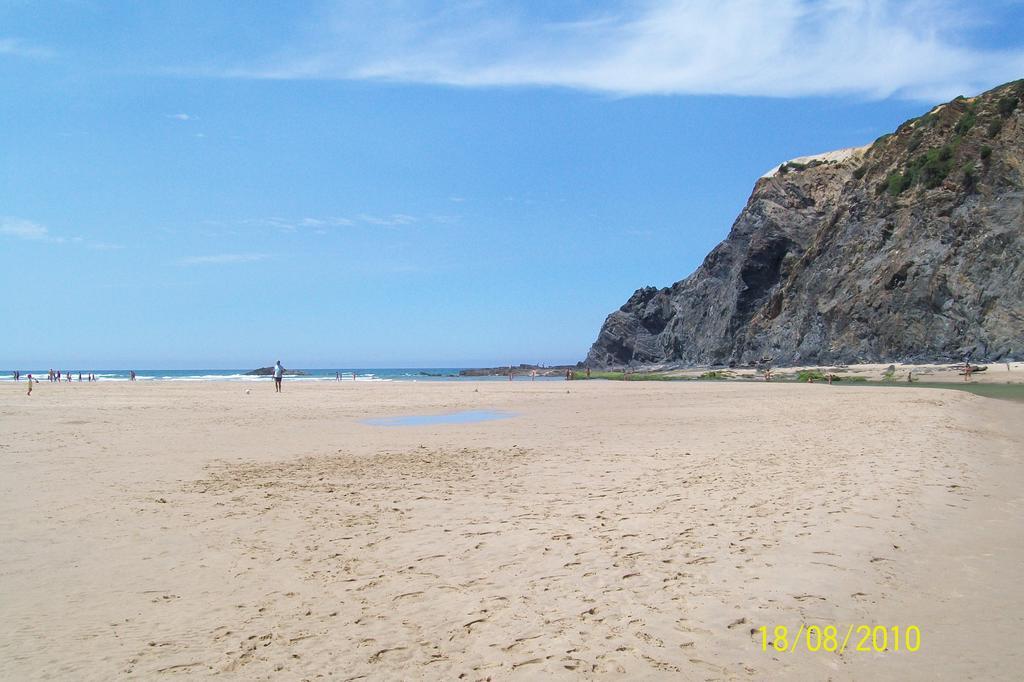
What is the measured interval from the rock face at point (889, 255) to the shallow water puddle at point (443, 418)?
37.9 metres

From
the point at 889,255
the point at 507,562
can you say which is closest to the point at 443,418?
the point at 507,562

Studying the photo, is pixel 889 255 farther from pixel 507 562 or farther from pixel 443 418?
pixel 507 562

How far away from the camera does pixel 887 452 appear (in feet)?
37.5

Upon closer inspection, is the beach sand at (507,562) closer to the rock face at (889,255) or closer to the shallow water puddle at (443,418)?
the shallow water puddle at (443,418)

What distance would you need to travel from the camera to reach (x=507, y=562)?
18.7 feet

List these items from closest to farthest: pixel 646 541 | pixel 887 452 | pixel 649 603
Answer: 1. pixel 649 603
2. pixel 646 541
3. pixel 887 452

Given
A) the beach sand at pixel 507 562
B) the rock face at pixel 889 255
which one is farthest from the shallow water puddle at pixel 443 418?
the rock face at pixel 889 255

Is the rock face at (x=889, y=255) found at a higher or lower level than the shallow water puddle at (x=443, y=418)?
higher

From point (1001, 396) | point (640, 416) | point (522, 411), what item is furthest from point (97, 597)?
point (1001, 396)

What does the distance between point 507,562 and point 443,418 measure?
15438 mm

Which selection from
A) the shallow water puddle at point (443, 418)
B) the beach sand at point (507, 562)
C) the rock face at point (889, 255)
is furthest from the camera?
the rock face at point (889, 255)

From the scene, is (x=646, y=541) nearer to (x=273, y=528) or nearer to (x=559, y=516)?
(x=559, y=516)

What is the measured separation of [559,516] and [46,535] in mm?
5267

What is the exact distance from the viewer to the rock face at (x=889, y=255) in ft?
148
